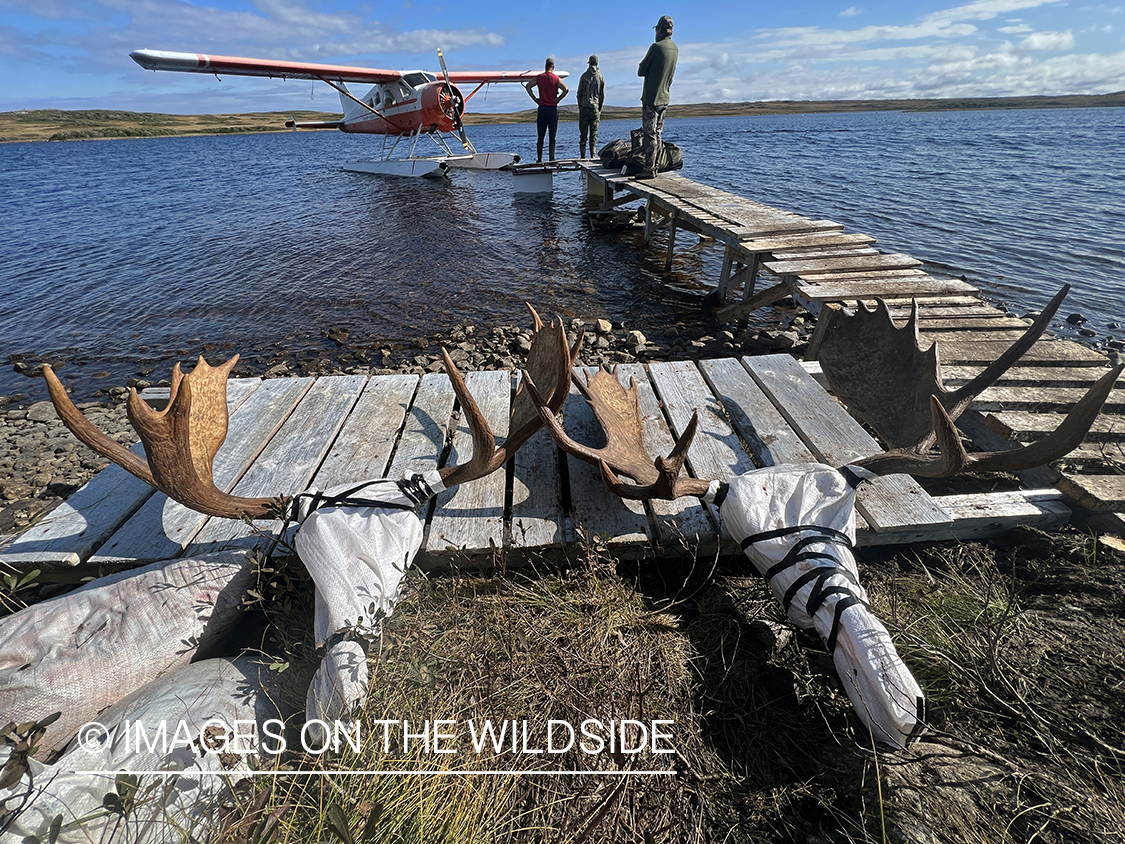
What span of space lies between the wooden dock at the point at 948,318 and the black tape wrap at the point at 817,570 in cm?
209

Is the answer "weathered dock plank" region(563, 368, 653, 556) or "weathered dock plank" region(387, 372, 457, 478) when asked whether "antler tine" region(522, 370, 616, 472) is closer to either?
"weathered dock plank" region(563, 368, 653, 556)

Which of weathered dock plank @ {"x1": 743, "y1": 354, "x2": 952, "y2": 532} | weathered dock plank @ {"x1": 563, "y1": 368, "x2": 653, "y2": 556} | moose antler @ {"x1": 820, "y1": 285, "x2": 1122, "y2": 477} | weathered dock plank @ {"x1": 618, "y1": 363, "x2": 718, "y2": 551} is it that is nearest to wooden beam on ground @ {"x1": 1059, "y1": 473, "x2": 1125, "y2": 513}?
moose antler @ {"x1": 820, "y1": 285, "x2": 1122, "y2": 477}

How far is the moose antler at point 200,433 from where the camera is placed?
6.58 feet

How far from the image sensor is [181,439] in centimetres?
212

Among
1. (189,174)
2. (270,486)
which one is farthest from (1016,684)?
(189,174)

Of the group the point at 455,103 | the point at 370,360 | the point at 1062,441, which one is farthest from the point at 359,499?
the point at 455,103

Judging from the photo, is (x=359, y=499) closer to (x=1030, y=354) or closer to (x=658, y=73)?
(x=1030, y=354)

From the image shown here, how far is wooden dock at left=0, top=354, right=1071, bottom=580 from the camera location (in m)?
2.65

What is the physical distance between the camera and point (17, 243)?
51.2ft

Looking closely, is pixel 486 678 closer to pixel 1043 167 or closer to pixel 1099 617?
pixel 1099 617

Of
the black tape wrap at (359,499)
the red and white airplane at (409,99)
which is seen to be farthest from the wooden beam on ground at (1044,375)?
the red and white airplane at (409,99)

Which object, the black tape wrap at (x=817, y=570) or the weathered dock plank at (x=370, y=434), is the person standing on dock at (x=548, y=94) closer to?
the weathered dock plank at (x=370, y=434)

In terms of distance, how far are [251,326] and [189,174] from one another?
32.0 meters

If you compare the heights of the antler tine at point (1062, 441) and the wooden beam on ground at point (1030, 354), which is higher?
the antler tine at point (1062, 441)
